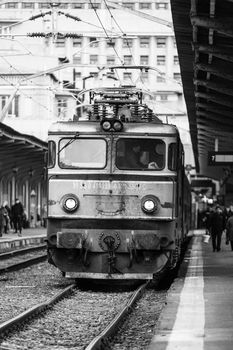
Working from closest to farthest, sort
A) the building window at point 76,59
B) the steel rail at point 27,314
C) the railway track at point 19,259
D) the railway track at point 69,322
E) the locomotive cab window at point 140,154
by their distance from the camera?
1. the railway track at point 69,322
2. the steel rail at point 27,314
3. the locomotive cab window at point 140,154
4. the railway track at point 19,259
5. the building window at point 76,59

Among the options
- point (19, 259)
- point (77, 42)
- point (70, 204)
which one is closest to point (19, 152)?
point (19, 259)

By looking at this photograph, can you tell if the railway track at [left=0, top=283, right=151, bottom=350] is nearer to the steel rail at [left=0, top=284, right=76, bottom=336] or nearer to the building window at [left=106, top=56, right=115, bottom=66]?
the steel rail at [left=0, top=284, right=76, bottom=336]

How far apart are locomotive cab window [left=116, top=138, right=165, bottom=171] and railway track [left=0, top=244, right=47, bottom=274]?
726 centimetres

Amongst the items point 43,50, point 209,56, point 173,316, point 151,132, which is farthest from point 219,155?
point 43,50

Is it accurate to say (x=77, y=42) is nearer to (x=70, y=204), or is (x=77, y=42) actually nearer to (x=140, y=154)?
(x=140, y=154)

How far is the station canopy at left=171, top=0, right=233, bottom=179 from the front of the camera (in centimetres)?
1736

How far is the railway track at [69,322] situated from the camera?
1146 cm

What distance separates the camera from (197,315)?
41.8 feet

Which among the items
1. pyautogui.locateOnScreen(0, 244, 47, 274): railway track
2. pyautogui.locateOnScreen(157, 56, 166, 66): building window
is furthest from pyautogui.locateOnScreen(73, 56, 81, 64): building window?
pyautogui.locateOnScreen(0, 244, 47, 274): railway track

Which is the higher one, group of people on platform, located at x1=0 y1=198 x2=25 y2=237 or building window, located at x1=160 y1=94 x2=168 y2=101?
building window, located at x1=160 y1=94 x2=168 y2=101

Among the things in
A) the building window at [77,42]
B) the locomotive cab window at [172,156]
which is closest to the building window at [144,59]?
the building window at [77,42]

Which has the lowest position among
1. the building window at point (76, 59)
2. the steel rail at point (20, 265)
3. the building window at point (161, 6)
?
the steel rail at point (20, 265)

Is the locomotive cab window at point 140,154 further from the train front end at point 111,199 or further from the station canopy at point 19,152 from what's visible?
the station canopy at point 19,152

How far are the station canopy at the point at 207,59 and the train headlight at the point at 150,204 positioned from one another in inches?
120
